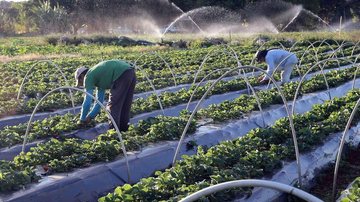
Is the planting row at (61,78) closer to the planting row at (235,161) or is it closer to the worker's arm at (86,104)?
the worker's arm at (86,104)

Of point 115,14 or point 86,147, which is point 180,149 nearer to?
point 86,147

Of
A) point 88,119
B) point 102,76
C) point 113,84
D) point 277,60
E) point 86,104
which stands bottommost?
point 88,119

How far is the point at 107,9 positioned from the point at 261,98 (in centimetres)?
3839

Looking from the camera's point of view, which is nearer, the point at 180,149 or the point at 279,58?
the point at 180,149

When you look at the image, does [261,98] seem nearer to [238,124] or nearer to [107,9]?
[238,124]

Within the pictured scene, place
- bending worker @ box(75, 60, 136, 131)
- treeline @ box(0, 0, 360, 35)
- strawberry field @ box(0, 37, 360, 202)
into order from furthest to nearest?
treeline @ box(0, 0, 360, 35) < bending worker @ box(75, 60, 136, 131) < strawberry field @ box(0, 37, 360, 202)

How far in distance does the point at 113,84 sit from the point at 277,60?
5.46 metres

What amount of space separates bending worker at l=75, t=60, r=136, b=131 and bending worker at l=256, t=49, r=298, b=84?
4260 mm

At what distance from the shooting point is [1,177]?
564 centimetres

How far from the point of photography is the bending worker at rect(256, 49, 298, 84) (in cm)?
1185

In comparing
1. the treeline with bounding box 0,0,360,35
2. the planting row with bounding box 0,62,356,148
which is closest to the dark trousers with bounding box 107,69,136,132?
the planting row with bounding box 0,62,356,148

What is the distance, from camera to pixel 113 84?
825 cm

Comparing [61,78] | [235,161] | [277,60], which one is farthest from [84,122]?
[61,78]

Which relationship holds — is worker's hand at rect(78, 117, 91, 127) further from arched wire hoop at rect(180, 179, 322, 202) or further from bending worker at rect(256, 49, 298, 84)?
arched wire hoop at rect(180, 179, 322, 202)
